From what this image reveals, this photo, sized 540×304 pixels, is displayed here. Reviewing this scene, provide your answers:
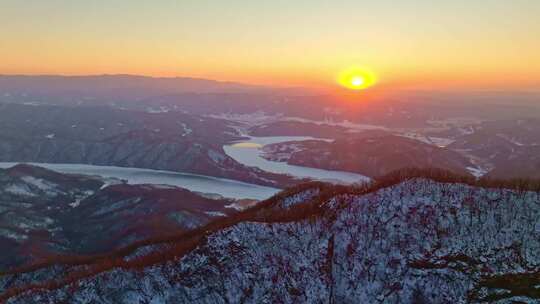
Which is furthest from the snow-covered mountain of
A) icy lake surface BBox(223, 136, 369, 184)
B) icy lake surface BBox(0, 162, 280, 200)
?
icy lake surface BBox(223, 136, 369, 184)

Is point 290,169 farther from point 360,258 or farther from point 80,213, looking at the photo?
point 360,258

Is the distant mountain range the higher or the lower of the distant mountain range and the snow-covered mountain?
the lower

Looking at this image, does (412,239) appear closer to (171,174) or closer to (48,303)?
(48,303)

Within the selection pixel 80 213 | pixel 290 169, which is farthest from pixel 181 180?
pixel 80 213

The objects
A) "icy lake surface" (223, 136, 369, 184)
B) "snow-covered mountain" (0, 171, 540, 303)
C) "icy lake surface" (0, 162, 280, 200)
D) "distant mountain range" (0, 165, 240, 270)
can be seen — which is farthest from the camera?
"icy lake surface" (223, 136, 369, 184)

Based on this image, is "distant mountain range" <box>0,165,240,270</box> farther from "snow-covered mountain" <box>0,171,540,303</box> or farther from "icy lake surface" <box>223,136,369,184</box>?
"icy lake surface" <box>223,136,369,184</box>

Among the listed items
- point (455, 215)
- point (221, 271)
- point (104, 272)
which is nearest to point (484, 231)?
point (455, 215)
